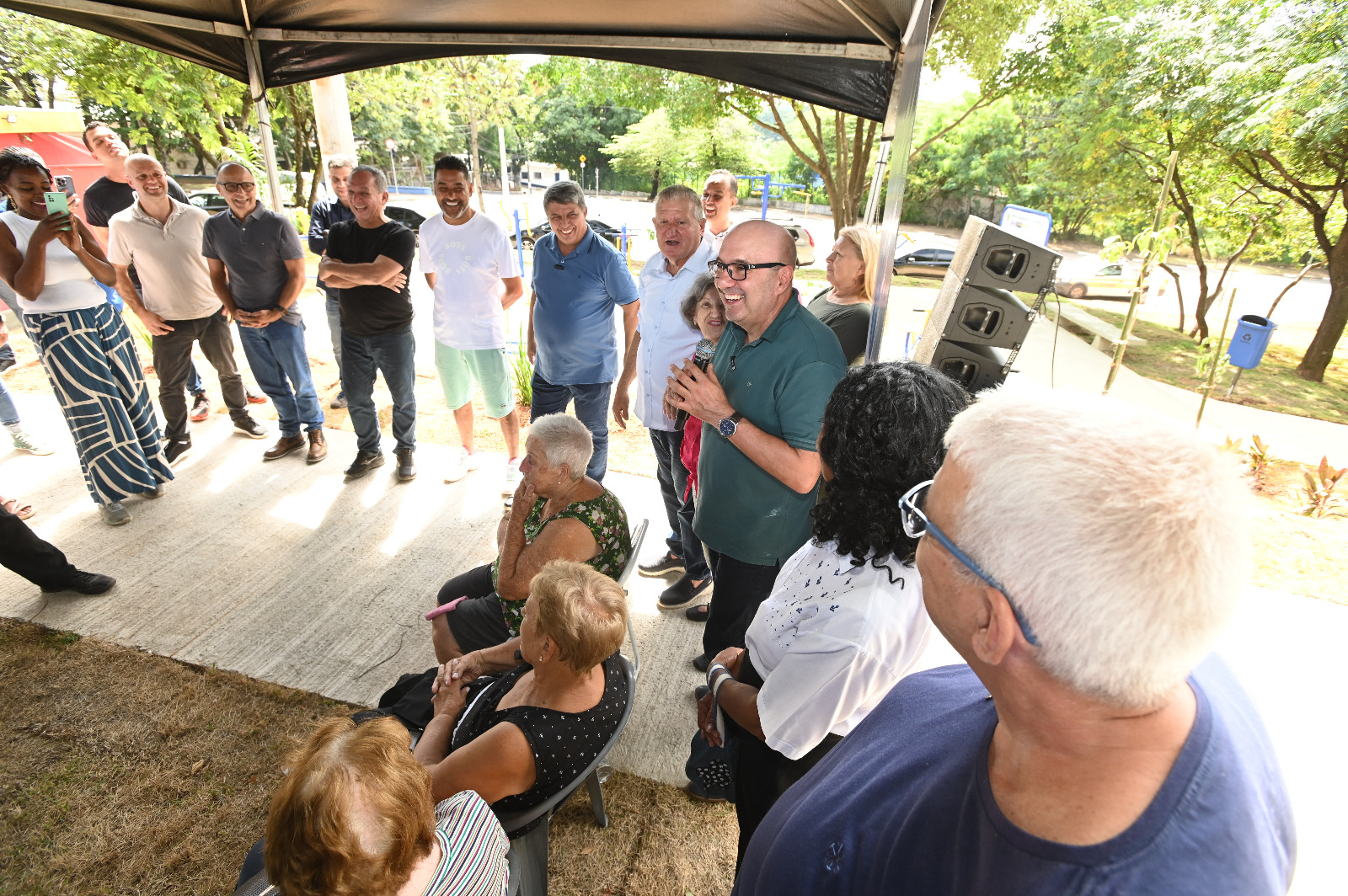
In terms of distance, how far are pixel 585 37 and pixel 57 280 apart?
3.12m

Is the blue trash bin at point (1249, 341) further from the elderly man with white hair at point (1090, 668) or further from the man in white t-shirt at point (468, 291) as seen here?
the elderly man with white hair at point (1090, 668)

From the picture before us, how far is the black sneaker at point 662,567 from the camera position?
359 cm

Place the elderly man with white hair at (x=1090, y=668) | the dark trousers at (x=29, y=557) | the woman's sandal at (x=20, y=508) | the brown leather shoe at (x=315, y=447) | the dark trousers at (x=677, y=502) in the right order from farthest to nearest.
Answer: the brown leather shoe at (x=315, y=447) → the woman's sandal at (x=20, y=508) → the dark trousers at (x=677, y=502) → the dark trousers at (x=29, y=557) → the elderly man with white hair at (x=1090, y=668)

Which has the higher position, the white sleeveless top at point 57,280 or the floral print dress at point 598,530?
the white sleeveless top at point 57,280

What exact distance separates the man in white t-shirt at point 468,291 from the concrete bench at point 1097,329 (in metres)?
10.2

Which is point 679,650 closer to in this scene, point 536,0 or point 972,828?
point 972,828

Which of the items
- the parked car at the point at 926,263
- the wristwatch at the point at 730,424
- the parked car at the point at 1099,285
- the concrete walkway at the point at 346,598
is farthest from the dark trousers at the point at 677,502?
the parked car at the point at 926,263

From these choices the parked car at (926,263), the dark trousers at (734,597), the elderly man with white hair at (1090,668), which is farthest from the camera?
the parked car at (926,263)

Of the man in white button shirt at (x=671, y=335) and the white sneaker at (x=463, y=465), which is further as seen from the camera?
the white sneaker at (x=463, y=465)

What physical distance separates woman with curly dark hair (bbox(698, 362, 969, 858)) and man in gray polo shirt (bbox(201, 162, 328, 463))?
4.00 m

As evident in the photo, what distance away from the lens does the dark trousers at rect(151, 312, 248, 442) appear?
4.23 m

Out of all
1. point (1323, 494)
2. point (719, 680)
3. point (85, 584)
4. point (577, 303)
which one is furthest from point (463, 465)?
point (1323, 494)

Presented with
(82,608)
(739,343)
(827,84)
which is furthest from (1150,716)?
(82,608)

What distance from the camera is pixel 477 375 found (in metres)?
4.25
